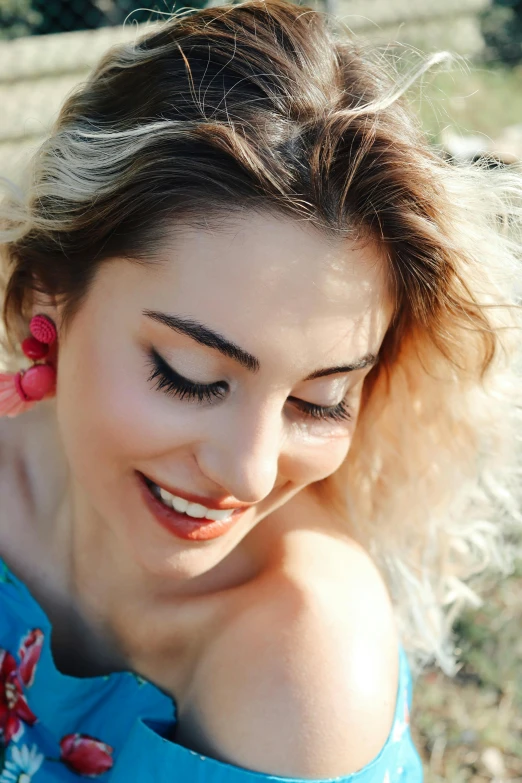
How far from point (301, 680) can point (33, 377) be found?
0.83m

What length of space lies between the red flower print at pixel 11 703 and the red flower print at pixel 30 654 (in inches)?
1.0

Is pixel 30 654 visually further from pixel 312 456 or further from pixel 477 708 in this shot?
pixel 477 708

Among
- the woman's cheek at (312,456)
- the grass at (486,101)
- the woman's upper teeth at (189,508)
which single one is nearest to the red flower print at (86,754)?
the woman's upper teeth at (189,508)

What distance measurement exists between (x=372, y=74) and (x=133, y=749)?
4.74 feet

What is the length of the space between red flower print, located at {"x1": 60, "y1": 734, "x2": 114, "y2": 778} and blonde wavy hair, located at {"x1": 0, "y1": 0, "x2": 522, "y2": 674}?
36.5 inches

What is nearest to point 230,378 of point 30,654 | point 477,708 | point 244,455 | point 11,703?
point 244,455

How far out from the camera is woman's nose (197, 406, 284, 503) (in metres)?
1.58

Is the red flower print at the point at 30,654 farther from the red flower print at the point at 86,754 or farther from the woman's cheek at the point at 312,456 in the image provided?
the woman's cheek at the point at 312,456

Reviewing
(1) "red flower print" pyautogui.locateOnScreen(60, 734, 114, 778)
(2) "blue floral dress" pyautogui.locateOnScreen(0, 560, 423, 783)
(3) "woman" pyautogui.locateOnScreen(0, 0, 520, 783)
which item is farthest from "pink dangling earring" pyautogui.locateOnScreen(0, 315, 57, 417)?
(1) "red flower print" pyautogui.locateOnScreen(60, 734, 114, 778)

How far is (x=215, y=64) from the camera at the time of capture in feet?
5.45

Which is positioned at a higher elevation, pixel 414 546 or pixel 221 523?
pixel 221 523

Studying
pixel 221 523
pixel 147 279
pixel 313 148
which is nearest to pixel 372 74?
pixel 313 148

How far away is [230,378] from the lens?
5.24 ft

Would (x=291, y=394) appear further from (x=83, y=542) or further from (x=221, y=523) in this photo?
(x=83, y=542)
